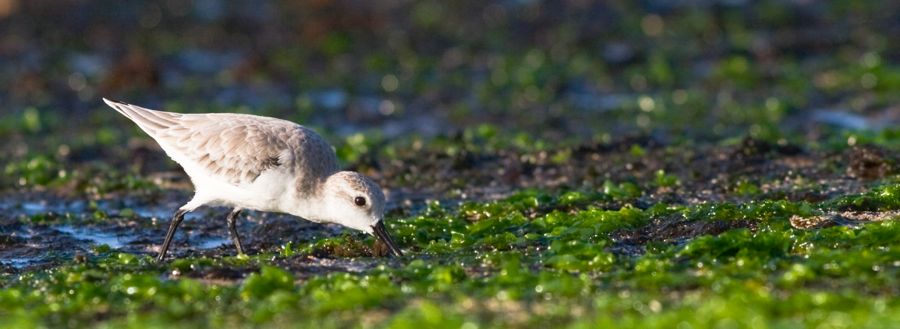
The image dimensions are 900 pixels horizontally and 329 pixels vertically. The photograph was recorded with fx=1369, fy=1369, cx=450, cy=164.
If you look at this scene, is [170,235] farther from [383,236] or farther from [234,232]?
[383,236]

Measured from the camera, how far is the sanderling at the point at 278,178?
1049cm

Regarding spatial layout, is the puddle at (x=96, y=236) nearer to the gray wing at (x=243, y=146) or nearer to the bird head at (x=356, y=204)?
the gray wing at (x=243, y=146)

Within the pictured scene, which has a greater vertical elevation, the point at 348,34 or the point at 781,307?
the point at 348,34

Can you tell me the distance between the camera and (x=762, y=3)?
2592cm

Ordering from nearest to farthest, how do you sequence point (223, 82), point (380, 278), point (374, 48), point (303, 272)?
point (380, 278) → point (303, 272) → point (223, 82) → point (374, 48)

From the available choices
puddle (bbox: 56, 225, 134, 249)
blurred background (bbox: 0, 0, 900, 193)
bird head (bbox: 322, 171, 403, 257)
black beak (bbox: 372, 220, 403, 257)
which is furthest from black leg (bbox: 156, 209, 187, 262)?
blurred background (bbox: 0, 0, 900, 193)

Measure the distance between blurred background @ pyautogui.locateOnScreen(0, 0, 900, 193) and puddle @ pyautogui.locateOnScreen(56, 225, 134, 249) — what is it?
9.49 feet

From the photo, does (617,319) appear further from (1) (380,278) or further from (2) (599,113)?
(2) (599,113)

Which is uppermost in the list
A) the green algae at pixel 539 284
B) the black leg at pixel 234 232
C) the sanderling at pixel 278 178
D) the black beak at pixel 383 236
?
the sanderling at pixel 278 178

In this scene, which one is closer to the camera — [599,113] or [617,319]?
[617,319]

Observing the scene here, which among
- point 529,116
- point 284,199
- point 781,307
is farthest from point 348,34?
point 781,307

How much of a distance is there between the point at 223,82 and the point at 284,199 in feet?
39.3

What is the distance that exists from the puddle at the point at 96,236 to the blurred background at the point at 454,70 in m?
2.89

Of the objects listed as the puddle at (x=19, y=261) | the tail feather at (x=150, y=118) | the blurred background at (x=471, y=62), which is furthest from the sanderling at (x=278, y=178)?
the blurred background at (x=471, y=62)
